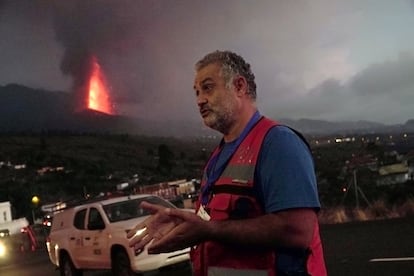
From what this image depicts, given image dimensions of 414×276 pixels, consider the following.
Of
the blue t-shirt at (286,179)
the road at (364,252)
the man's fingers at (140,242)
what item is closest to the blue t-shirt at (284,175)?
the blue t-shirt at (286,179)

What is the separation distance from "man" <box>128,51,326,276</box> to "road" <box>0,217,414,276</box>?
7.24 m

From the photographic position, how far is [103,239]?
12070mm

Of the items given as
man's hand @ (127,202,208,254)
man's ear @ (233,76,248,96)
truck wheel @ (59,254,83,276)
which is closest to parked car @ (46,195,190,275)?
truck wheel @ (59,254,83,276)

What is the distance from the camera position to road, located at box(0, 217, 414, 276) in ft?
33.0

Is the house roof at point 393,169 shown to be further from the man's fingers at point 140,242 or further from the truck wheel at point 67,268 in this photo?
the man's fingers at point 140,242

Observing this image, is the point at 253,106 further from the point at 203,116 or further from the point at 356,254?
the point at 356,254

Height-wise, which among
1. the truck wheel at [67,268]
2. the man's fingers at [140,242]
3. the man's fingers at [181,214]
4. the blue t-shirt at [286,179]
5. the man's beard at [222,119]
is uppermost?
the man's beard at [222,119]

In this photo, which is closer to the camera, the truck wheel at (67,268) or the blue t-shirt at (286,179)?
the blue t-shirt at (286,179)

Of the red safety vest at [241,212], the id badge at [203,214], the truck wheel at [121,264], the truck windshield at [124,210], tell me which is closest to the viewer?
the red safety vest at [241,212]

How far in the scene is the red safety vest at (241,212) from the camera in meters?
2.40

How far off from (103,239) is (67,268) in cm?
241

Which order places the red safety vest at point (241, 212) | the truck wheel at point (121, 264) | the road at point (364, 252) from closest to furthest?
the red safety vest at point (241, 212), the road at point (364, 252), the truck wheel at point (121, 264)

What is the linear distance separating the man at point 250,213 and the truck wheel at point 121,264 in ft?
29.2

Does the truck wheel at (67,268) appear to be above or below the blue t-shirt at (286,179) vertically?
below
